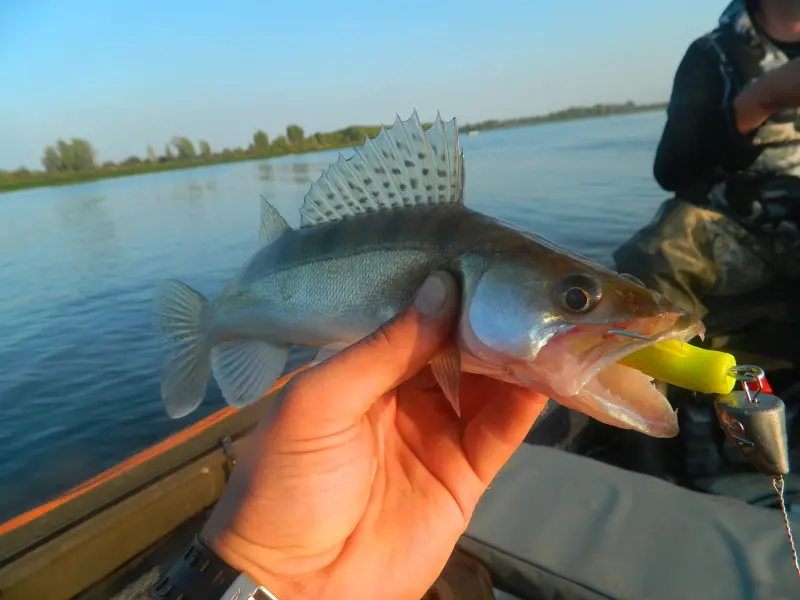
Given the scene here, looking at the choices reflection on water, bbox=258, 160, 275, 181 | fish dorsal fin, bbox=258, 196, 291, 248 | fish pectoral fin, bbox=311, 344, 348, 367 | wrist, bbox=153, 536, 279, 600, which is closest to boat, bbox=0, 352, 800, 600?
wrist, bbox=153, 536, 279, 600

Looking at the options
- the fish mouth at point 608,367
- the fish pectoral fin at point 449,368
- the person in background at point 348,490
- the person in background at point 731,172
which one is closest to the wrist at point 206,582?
the person in background at point 348,490

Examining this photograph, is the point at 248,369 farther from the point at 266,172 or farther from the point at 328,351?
the point at 266,172

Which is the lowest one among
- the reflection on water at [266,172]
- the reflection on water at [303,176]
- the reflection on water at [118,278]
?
the reflection on water at [266,172]

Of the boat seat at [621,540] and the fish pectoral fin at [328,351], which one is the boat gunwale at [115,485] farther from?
the boat seat at [621,540]

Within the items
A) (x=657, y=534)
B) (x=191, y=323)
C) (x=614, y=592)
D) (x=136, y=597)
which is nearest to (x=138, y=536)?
(x=191, y=323)

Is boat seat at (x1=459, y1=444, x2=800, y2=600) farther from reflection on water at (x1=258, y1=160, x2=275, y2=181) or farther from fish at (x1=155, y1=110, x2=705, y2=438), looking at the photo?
reflection on water at (x1=258, y1=160, x2=275, y2=181)

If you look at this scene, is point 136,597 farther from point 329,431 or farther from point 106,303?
point 106,303

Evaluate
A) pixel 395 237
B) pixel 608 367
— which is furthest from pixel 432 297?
pixel 608 367
